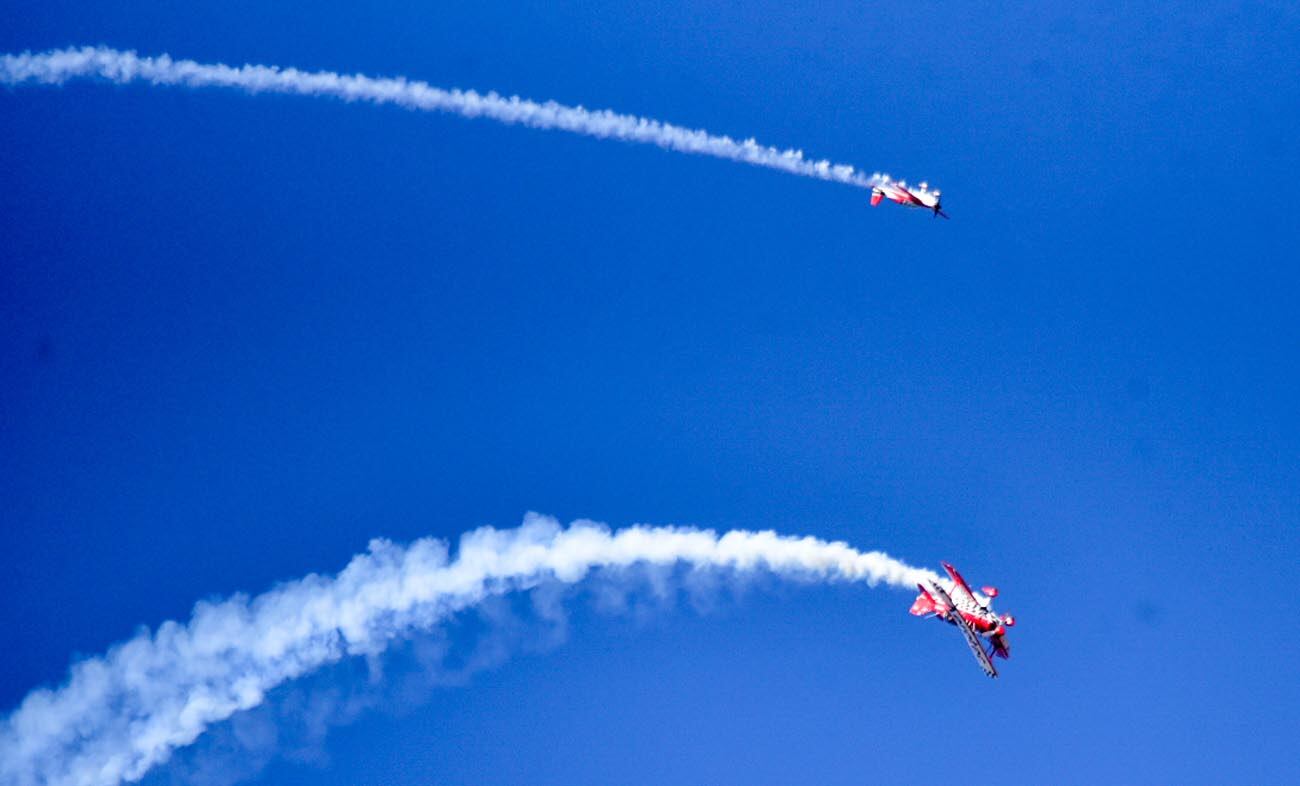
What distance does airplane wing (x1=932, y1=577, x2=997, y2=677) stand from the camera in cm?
8419

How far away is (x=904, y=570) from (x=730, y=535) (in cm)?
1159

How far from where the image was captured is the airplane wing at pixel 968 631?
276 feet

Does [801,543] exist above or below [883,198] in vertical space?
below

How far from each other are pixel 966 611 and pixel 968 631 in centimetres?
151

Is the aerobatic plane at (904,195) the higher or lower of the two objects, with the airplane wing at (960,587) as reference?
higher

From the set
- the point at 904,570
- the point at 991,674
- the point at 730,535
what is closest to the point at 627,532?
the point at 730,535

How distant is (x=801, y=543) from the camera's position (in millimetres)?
86250

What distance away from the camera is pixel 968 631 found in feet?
282

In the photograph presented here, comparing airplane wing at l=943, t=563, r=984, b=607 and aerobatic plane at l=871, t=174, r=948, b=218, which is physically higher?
aerobatic plane at l=871, t=174, r=948, b=218

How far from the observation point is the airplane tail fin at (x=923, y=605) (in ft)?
283

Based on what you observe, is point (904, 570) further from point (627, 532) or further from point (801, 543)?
point (627, 532)

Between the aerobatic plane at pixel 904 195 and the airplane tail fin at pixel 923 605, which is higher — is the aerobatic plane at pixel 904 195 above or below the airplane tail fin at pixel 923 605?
above

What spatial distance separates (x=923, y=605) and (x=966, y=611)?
279cm

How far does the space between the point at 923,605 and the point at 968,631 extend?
3.11m
